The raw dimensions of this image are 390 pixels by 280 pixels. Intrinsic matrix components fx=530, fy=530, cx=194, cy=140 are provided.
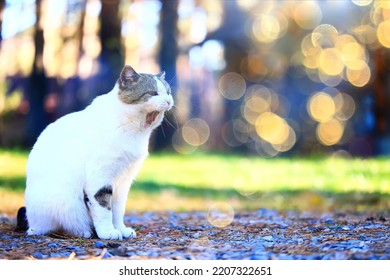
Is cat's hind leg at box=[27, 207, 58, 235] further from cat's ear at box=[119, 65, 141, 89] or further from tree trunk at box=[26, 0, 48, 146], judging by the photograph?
tree trunk at box=[26, 0, 48, 146]

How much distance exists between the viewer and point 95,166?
2643 millimetres

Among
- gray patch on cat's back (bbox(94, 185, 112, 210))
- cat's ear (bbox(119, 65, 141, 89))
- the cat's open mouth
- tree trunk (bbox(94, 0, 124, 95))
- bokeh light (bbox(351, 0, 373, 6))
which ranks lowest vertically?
gray patch on cat's back (bbox(94, 185, 112, 210))

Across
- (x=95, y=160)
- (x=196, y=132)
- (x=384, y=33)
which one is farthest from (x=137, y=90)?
(x=196, y=132)

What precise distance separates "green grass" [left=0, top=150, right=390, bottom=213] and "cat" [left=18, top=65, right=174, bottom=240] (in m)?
1.61

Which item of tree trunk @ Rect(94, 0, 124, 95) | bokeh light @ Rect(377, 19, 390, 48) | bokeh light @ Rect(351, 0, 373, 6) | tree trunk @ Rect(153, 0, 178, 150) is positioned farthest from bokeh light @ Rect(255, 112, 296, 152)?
tree trunk @ Rect(94, 0, 124, 95)

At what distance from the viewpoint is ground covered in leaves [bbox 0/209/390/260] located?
94.9 inches

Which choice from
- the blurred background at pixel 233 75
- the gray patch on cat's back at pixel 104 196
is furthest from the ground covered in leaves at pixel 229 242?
the blurred background at pixel 233 75

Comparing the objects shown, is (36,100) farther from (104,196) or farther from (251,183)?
(104,196)

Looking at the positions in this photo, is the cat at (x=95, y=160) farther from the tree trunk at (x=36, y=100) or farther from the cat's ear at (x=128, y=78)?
the tree trunk at (x=36, y=100)

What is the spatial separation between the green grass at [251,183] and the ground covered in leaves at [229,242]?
3.95 ft

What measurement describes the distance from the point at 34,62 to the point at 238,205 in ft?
11.4

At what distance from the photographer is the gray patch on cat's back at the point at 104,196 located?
8.70 ft

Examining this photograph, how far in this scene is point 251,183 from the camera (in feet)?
19.4
